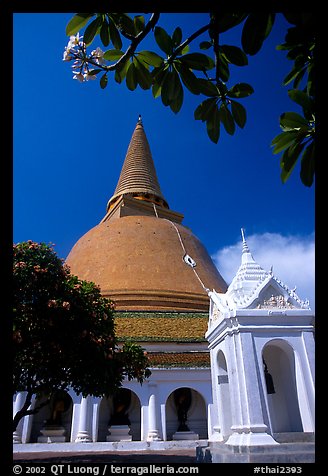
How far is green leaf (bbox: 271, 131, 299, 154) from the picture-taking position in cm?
182

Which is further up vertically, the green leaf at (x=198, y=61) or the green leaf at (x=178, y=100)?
the green leaf at (x=198, y=61)

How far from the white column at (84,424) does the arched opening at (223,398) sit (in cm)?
540

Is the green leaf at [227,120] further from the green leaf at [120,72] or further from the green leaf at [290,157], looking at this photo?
the green leaf at [120,72]

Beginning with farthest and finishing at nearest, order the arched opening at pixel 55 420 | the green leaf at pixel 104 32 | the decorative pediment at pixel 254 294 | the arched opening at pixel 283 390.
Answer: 1. the arched opening at pixel 55 420
2. the decorative pediment at pixel 254 294
3. the arched opening at pixel 283 390
4. the green leaf at pixel 104 32

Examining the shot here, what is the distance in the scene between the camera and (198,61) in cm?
176

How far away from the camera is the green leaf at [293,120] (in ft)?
5.85

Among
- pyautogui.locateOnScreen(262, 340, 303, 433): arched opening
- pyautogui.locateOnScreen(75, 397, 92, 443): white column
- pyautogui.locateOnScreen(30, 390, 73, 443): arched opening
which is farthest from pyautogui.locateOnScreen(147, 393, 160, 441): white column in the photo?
pyautogui.locateOnScreen(262, 340, 303, 433): arched opening

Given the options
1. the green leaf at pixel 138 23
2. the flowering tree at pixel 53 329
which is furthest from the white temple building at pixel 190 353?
the green leaf at pixel 138 23

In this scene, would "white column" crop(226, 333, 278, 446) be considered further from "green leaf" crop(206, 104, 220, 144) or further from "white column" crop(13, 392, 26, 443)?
"white column" crop(13, 392, 26, 443)

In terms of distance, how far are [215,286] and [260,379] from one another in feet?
39.5

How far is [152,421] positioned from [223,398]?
15.5 ft

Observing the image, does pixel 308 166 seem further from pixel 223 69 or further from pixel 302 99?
pixel 223 69

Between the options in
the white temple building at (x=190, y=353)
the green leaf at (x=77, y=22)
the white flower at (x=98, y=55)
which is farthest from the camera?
the white temple building at (x=190, y=353)

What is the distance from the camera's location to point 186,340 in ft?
45.6
